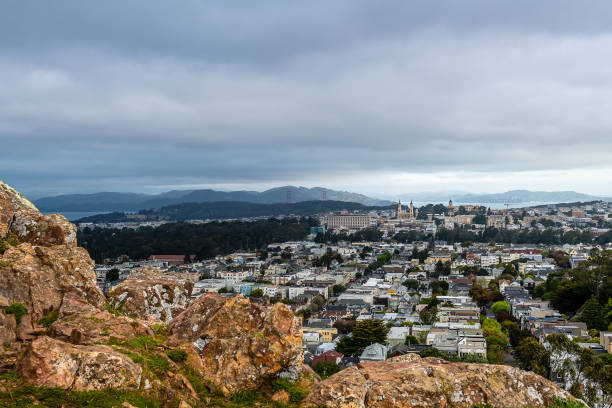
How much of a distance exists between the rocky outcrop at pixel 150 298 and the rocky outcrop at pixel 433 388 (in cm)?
383

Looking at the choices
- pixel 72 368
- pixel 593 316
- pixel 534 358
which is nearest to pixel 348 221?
pixel 593 316

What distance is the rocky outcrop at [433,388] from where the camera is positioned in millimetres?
5262

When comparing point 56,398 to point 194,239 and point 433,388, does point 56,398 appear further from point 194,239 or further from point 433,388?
point 194,239

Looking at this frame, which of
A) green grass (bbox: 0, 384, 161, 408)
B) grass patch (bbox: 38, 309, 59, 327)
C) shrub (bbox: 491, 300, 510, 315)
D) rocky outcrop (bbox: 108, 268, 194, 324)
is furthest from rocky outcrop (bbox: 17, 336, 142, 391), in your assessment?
shrub (bbox: 491, 300, 510, 315)

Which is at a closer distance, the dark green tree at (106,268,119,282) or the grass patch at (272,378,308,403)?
the grass patch at (272,378,308,403)

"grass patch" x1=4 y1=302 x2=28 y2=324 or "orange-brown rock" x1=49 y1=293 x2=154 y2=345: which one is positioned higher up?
"grass patch" x1=4 y1=302 x2=28 y2=324

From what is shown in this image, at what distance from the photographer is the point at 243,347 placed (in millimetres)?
5727

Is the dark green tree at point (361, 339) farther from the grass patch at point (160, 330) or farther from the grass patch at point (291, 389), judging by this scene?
the grass patch at point (291, 389)

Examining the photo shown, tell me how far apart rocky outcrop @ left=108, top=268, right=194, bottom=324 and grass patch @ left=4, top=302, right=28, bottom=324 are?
245 centimetres

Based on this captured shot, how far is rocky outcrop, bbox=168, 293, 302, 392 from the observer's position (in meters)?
5.64

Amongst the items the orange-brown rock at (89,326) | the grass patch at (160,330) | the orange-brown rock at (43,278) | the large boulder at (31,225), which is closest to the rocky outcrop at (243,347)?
the grass patch at (160,330)

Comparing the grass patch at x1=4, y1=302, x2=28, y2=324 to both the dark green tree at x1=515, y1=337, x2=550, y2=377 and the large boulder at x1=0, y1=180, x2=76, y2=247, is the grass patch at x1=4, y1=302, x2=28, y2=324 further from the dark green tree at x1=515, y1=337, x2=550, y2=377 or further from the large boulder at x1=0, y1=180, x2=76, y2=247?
the dark green tree at x1=515, y1=337, x2=550, y2=377

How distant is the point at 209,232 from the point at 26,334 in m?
98.2

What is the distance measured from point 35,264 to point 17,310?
90cm
